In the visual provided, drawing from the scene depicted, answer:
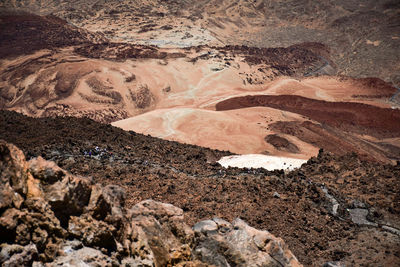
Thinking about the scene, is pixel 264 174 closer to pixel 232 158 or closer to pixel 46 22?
pixel 232 158

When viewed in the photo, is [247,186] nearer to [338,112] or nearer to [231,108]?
[231,108]

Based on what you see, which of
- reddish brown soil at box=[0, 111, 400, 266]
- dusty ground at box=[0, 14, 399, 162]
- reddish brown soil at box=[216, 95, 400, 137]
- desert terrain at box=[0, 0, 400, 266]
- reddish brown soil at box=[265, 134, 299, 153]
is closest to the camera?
reddish brown soil at box=[0, 111, 400, 266]

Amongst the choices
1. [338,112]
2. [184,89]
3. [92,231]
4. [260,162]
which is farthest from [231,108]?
[92,231]

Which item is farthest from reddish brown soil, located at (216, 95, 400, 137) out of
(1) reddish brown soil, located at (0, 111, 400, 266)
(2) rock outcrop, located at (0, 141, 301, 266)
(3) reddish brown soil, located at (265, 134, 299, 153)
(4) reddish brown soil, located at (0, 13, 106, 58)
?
(2) rock outcrop, located at (0, 141, 301, 266)

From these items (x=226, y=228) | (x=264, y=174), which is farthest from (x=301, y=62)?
(x=226, y=228)

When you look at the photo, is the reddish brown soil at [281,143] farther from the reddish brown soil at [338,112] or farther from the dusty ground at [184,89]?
the reddish brown soil at [338,112]

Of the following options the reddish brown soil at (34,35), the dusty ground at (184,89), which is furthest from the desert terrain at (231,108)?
the reddish brown soil at (34,35)

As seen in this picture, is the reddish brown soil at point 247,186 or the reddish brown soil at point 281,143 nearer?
the reddish brown soil at point 247,186

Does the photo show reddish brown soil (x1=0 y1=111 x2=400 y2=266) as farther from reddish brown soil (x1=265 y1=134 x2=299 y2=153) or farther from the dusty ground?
the dusty ground
